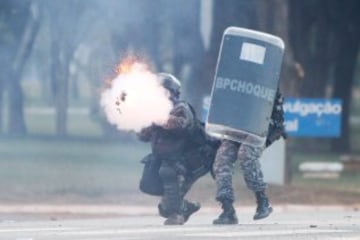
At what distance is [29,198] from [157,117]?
627cm

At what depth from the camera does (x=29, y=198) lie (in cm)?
2066

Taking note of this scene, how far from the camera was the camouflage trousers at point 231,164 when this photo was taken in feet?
48.8

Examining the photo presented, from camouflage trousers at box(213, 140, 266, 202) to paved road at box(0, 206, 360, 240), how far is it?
40 centimetres

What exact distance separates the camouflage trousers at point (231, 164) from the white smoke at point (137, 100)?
693 millimetres

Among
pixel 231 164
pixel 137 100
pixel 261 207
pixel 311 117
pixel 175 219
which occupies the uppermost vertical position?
pixel 137 100

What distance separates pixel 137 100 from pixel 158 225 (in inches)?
55.9

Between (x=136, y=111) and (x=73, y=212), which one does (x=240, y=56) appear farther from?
(x=73, y=212)

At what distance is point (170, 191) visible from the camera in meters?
14.9

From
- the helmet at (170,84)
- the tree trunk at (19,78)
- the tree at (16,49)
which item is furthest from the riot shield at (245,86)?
the tree trunk at (19,78)

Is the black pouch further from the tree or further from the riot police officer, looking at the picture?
the tree

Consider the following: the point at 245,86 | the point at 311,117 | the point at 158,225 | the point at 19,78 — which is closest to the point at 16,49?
the point at 19,78

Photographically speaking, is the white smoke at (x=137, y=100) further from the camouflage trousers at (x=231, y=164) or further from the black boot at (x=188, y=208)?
the black boot at (x=188, y=208)

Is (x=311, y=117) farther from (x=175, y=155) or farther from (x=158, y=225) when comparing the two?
(x=175, y=155)

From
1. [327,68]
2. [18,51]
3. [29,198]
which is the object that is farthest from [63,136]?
[29,198]
